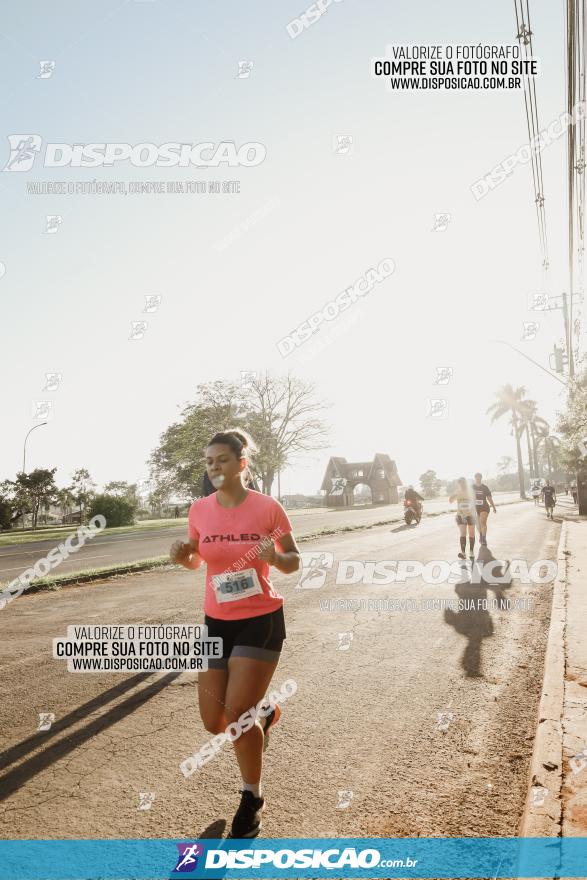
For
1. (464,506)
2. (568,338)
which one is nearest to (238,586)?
(464,506)

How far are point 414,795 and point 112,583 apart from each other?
9814mm

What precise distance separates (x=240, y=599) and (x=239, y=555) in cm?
24

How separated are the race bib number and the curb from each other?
5.86 ft

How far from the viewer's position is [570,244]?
38.1ft

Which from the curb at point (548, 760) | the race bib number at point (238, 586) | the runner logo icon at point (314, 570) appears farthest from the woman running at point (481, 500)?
the race bib number at point (238, 586)

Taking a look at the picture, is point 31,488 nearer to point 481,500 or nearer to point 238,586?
point 481,500

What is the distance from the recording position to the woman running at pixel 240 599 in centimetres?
285

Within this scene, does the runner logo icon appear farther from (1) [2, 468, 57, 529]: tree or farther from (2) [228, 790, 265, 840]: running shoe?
(1) [2, 468, 57, 529]: tree

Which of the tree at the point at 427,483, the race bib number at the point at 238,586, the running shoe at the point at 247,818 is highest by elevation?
the race bib number at the point at 238,586

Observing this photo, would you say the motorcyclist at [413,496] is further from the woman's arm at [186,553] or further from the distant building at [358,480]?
the distant building at [358,480]

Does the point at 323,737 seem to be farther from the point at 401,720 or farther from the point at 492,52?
the point at 492,52

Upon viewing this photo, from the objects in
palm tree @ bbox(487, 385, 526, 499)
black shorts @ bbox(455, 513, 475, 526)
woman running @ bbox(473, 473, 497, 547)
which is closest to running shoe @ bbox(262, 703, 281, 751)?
black shorts @ bbox(455, 513, 475, 526)

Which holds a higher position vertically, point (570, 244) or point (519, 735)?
point (570, 244)


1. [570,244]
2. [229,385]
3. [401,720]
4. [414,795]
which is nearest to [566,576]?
[570,244]
